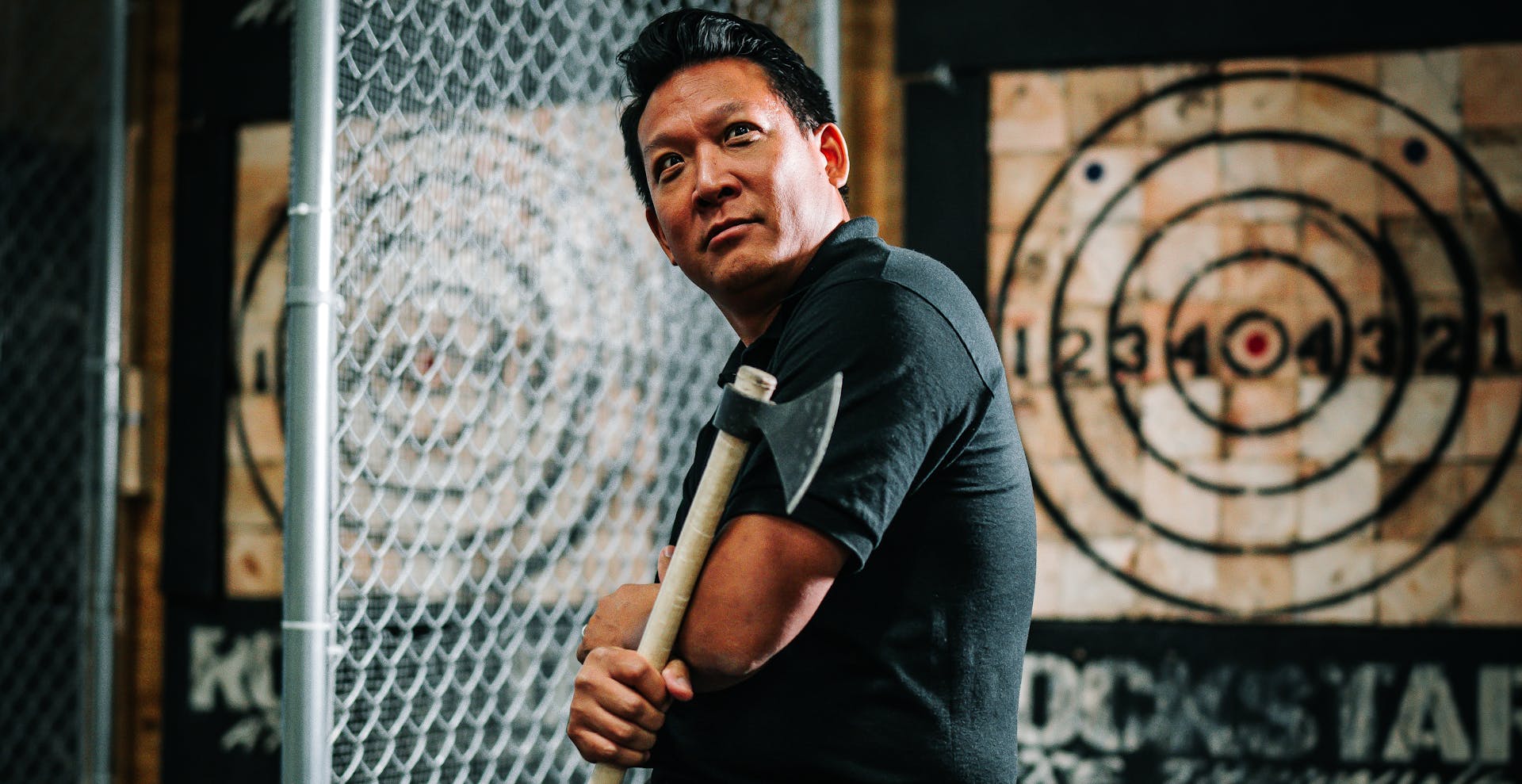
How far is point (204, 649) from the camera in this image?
324 cm

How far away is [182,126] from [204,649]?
4.21 ft

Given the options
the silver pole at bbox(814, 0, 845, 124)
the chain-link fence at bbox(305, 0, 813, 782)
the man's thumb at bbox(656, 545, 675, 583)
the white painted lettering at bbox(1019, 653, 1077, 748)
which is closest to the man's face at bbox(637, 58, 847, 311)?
the man's thumb at bbox(656, 545, 675, 583)

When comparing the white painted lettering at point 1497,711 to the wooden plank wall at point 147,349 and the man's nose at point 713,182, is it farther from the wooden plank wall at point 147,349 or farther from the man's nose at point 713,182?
the wooden plank wall at point 147,349

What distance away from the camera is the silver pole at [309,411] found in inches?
48.7

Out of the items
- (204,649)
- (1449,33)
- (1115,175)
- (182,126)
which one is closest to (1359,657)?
(1115,175)

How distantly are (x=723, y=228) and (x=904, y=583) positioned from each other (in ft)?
1.12

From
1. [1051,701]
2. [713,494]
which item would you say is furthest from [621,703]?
[1051,701]

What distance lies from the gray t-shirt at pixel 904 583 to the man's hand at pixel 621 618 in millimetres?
97

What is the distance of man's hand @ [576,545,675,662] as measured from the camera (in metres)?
1.08

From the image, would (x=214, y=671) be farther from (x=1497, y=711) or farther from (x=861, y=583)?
(x=1497, y=711)

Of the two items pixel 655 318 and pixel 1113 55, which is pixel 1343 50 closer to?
pixel 1113 55

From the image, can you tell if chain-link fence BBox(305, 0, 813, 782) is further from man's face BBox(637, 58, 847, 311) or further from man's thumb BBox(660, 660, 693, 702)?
man's thumb BBox(660, 660, 693, 702)

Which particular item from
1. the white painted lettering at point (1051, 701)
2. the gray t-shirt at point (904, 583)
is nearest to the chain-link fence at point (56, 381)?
the white painted lettering at point (1051, 701)

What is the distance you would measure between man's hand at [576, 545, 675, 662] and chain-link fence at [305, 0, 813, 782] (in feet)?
1.04
